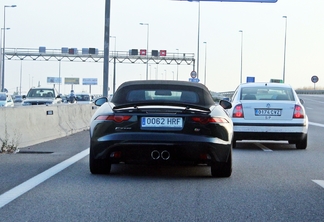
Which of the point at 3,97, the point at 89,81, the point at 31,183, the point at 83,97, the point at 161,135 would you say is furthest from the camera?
the point at 89,81

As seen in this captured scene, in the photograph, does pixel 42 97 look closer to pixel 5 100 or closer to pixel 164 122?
pixel 5 100

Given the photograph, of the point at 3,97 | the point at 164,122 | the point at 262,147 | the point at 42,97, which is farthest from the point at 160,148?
the point at 3,97

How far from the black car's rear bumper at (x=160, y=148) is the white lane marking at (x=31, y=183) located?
861 mm

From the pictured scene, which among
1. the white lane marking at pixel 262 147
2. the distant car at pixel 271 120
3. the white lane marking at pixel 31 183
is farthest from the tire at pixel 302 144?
the white lane marking at pixel 31 183

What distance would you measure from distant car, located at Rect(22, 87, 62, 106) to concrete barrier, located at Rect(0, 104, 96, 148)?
1288 centimetres

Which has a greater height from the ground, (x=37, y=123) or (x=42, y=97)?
(x=37, y=123)

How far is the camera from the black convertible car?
8.75 m

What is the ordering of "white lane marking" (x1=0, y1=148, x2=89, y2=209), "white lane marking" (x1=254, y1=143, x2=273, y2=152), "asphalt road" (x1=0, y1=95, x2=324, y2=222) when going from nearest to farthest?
"asphalt road" (x1=0, y1=95, x2=324, y2=222) < "white lane marking" (x1=0, y1=148, x2=89, y2=209) < "white lane marking" (x1=254, y1=143, x2=273, y2=152)

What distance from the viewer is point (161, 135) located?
28.6ft

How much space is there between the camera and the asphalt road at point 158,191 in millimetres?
6477

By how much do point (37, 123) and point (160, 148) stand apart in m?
7.73

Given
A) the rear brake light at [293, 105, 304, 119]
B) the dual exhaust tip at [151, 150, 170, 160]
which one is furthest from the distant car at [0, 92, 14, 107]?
the dual exhaust tip at [151, 150, 170, 160]

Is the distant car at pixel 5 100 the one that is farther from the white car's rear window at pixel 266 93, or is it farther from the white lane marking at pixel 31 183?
the white lane marking at pixel 31 183

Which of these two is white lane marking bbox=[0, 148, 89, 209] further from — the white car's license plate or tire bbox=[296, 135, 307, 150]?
tire bbox=[296, 135, 307, 150]
